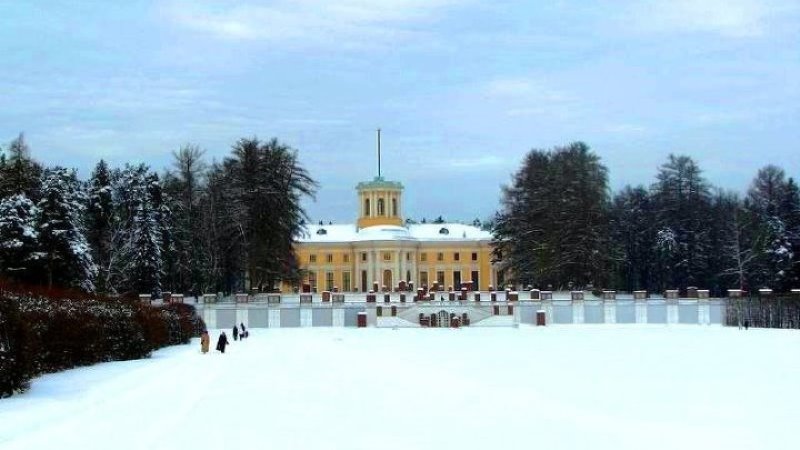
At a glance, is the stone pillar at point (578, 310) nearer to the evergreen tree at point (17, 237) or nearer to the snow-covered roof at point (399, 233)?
the evergreen tree at point (17, 237)

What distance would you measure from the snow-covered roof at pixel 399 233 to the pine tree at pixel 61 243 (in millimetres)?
62078

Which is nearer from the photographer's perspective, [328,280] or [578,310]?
[578,310]

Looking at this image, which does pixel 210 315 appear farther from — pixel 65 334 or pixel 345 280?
pixel 345 280

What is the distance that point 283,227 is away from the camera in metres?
76.8

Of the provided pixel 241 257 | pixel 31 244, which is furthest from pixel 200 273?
pixel 31 244

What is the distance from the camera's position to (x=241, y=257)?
242 feet

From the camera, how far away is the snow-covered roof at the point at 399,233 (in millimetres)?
120688

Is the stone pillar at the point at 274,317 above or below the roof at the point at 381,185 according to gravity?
below

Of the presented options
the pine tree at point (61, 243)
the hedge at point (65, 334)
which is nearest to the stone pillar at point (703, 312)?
the pine tree at point (61, 243)

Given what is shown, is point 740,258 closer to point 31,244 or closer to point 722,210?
point 722,210

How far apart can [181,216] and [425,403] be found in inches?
2296

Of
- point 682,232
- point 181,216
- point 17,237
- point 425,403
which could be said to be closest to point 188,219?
point 181,216

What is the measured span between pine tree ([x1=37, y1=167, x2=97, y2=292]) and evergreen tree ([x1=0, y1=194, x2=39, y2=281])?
2.69ft

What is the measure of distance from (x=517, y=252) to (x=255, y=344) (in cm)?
4311
